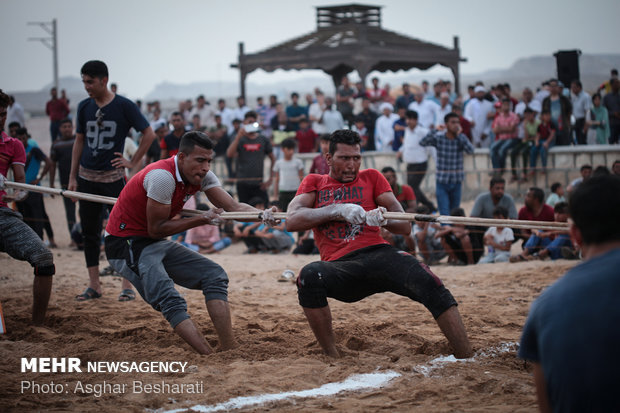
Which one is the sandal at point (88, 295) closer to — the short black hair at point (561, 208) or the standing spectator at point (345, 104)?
the short black hair at point (561, 208)

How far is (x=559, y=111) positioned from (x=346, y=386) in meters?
10.9

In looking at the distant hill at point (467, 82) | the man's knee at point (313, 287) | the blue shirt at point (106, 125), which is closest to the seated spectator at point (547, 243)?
the man's knee at point (313, 287)

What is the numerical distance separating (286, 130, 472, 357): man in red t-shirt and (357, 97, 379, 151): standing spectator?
36.5 feet

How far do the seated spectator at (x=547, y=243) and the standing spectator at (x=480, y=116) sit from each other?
19.7 feet

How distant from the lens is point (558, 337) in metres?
2.25

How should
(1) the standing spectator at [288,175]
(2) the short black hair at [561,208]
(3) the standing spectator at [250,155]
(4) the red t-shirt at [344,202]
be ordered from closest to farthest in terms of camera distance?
(4) the red t-shirt at [344,202] → (2) the short black hair at [561,208] → (1) the standing spectator at [288,175] → (3) the standing spectator at [250,155]

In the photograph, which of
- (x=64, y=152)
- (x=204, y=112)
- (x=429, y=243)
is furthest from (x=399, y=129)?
(x=64, y=152)

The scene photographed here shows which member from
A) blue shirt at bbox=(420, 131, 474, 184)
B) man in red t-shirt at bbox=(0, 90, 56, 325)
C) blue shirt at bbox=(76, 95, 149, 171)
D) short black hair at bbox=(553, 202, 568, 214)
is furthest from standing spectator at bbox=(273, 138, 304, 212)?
man in red t-shirt at bbox=(0, 90, 56, 325)

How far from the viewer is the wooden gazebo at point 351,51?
63.9 feet

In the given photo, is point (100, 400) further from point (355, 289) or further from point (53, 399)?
point (355, 289)

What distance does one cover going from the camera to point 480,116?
50.0 ft

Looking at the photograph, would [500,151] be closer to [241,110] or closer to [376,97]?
[376,97]

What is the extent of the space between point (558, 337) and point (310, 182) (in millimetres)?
3220

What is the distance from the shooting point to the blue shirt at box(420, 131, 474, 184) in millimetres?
11102
